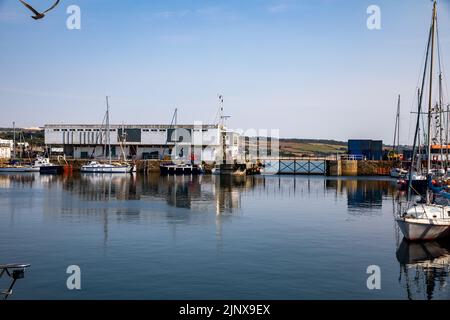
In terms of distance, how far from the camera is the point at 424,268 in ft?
96.5

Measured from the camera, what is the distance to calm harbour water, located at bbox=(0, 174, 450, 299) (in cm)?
2484

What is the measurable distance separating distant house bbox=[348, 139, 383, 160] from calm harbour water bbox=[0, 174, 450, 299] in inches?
3812

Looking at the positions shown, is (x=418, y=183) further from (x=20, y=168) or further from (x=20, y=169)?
(x=20, y=168)

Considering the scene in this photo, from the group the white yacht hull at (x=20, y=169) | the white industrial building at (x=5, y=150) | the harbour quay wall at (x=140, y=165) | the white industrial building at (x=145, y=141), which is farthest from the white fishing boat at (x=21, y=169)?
the white industrial building at (x=5, y=150)

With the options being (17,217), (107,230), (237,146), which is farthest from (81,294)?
(237,146)

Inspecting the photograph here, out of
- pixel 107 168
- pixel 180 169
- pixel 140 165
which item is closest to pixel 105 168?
pixel 107 168

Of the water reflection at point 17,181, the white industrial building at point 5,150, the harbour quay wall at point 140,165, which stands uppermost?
the white industrial building at point 5,150

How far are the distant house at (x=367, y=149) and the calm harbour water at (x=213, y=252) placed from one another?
318ft

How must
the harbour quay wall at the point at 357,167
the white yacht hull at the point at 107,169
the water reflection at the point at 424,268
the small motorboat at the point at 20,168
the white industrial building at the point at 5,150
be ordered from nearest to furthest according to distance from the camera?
1. the water reflection at the point at 424,268
2. the white yacht hull at the point at 107,169
3. the small motorboat at the point at 20,168
4. the harbour quay wall at the point at 357,167
5. the white industrial building at the point at 5,150

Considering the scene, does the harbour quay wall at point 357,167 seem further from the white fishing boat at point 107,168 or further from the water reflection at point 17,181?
the water reflection at point 17,181

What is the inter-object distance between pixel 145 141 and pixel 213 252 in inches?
4678

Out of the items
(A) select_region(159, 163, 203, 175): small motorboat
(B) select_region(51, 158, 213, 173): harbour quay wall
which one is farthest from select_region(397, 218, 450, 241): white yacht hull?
(B) select_region(51, 158, 213, 173): harbour quay wall

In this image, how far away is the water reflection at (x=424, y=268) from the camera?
24953mm

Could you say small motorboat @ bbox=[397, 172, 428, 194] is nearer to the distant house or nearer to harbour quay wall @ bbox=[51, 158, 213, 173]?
the distant house
